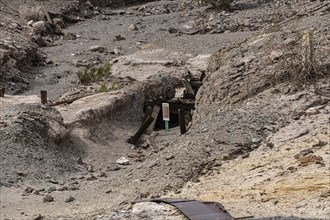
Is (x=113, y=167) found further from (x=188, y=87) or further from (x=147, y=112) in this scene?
(x=188, y=87)

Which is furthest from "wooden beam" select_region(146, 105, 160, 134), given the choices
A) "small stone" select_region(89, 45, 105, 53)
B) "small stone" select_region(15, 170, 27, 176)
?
"small stone" select_region(89, 45, 105, 53)

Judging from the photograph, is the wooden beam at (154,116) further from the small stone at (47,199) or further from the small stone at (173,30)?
the small stone at (173,30)

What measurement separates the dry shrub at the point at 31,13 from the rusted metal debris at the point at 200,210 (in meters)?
22.9

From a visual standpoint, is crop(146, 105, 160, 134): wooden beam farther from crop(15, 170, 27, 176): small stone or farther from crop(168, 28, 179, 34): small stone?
crop(168, 28, 179, 34): small stone

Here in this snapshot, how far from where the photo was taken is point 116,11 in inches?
1268

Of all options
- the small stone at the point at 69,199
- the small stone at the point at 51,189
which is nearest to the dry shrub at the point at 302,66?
the small stone at the point at 69,199

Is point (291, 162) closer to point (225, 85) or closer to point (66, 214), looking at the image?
point (66, 214)

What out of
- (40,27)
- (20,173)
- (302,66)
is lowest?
(20,173)

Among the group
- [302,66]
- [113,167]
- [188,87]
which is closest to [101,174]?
[113,167]

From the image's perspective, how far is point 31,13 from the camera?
92.6 feet

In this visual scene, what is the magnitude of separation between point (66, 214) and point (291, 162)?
115 inches

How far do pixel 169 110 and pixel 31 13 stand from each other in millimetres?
14398

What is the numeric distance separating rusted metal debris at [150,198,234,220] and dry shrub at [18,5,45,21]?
2290 centimetres

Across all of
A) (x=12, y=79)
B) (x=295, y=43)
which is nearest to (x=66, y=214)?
(x=295, y=43)
